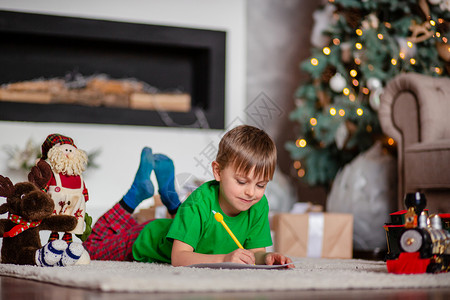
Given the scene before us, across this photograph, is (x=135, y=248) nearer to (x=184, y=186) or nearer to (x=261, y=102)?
(x=184, y=186)

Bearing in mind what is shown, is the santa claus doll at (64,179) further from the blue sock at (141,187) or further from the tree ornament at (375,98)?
the tree ornament at (375,98)

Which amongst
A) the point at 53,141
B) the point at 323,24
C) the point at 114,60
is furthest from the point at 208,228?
the point at 114,60

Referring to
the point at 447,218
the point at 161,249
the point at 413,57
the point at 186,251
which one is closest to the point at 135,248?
the point at 161,249

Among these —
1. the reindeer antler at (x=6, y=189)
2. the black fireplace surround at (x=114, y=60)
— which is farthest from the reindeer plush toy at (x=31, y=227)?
the black fireplace surround at (x=114, y=60)

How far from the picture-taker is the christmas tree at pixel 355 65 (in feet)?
9.47

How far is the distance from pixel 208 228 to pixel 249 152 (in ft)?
0.77

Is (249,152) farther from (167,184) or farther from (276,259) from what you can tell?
(167,184)

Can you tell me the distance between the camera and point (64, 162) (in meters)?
1.59

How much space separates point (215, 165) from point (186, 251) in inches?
8.9

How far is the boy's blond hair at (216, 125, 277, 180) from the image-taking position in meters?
1.46

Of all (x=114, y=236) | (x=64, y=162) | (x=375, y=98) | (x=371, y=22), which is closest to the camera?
(x=64, y=162)

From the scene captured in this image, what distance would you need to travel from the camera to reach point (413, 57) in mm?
2904

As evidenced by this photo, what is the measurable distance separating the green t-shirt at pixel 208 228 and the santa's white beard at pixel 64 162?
0.95 ft

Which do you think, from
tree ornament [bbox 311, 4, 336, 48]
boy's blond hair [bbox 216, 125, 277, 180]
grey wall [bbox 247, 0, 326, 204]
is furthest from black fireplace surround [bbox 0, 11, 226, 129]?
boy's blond hair [bbox 216, 125, 277, 180]
